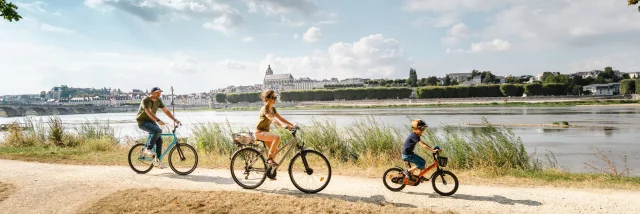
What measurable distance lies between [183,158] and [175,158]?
19 cm

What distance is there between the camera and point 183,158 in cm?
975

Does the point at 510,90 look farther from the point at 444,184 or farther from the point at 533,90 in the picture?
the point at 444,184

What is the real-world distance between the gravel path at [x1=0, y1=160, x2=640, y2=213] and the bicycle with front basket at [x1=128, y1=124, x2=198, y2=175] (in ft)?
0.59

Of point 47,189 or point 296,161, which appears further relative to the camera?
point 47,189

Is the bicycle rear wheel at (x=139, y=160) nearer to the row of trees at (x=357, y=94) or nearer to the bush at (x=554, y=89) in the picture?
the bush at (x=554, y=89)

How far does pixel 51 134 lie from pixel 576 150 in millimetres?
22064

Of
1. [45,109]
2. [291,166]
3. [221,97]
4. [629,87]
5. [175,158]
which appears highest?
[629,87]

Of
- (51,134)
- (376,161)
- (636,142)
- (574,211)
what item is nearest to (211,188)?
(376,161)

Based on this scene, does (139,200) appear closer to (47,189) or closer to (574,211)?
(47,189)

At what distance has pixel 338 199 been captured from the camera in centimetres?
716

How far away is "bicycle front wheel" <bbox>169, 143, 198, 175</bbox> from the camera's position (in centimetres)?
977

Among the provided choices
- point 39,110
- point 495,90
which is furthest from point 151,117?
point 39,110

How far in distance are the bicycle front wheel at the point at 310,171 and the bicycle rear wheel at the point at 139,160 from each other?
159 inches

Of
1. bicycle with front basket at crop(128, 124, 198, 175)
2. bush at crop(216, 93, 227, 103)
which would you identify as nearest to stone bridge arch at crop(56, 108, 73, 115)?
bush at crop(216, 93, 227, 103)
